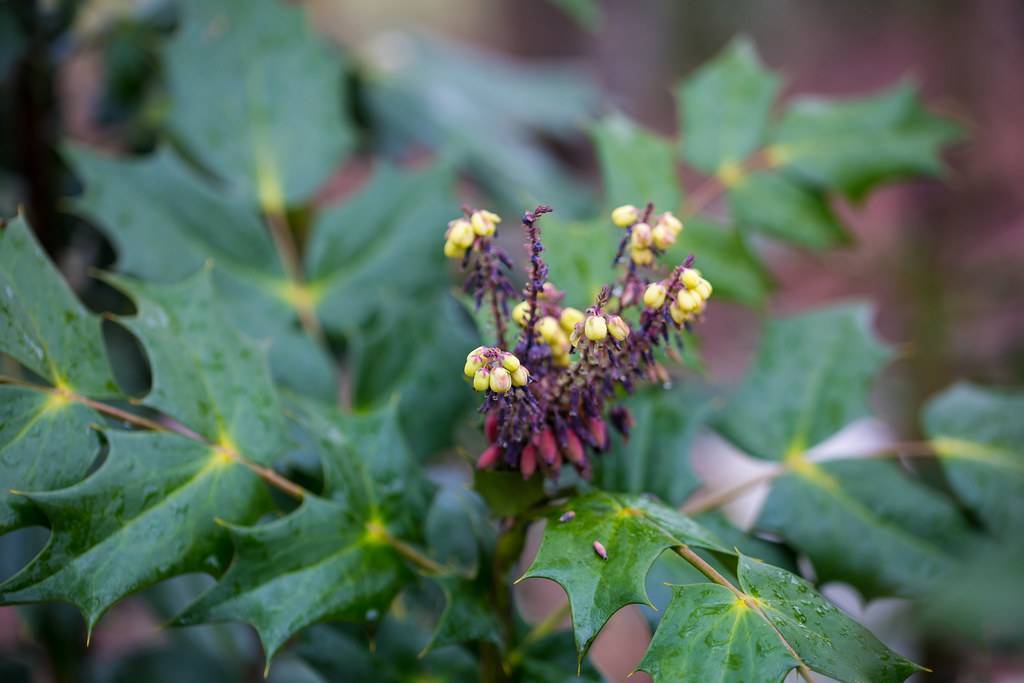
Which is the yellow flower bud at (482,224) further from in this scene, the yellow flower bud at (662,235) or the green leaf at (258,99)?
the green leaf at (258,99)

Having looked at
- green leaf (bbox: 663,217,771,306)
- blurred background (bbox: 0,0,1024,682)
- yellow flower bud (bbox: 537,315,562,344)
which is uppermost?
yellow flower bud (bbox: 537,315,562,344)

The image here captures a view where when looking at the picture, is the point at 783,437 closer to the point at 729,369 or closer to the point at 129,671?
the point at 129,671

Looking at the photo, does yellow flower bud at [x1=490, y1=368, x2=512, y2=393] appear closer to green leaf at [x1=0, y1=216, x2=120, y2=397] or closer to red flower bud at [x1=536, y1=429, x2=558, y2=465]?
red flower bud at [x1=536, y1=429, x2=558, y2=465]

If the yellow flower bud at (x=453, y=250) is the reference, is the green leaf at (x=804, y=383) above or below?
below

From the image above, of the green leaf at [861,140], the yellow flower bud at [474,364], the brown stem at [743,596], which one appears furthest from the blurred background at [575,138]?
the yellow flower bud at [474,364]

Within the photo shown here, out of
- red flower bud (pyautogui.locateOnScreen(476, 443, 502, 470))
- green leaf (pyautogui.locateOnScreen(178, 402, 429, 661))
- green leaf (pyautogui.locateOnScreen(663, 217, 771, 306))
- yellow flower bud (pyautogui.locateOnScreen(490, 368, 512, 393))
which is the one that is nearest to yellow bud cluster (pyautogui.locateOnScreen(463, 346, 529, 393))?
yellow flower bud (pyautogui.locateOnScreen(490, 368, 512, 393))

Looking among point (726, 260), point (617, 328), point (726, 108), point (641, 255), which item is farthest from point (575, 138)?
point (617, 328)
